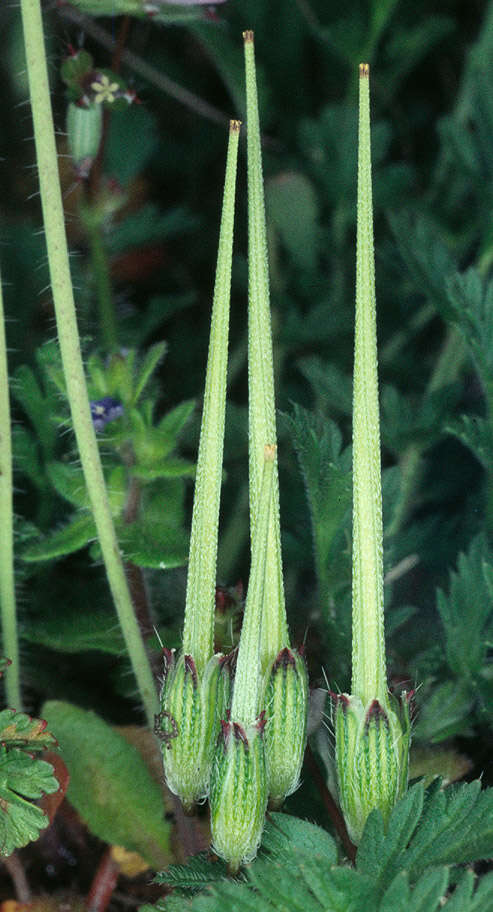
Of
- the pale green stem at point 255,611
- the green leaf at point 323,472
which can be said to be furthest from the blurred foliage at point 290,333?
the pale green stem at point 255,611

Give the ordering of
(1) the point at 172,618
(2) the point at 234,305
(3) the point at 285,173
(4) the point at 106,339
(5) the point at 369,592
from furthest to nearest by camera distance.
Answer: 1. (2) the point at 234,305
2. (3) the point at 285,173
3. (4) the point at 106,339
4. (1) the point at 172,618
5. (5) the point at 369,592

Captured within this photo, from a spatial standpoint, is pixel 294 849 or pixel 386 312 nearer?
pixel 294 849

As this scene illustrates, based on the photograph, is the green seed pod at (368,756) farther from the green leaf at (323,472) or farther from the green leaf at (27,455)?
the green leaf at (27,455)

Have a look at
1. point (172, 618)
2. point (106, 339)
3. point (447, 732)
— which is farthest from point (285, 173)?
point (447, 732)

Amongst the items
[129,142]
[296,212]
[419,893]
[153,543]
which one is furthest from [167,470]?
[129,142]

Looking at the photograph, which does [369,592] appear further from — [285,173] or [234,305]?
[234,305]

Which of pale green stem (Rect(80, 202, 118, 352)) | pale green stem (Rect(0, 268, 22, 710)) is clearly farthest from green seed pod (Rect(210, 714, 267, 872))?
pale green stem (Rect(80, 202, 118, 352))

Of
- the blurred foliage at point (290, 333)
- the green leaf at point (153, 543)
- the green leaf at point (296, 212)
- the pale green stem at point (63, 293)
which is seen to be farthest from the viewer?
the green leaf at point (296, 212)
